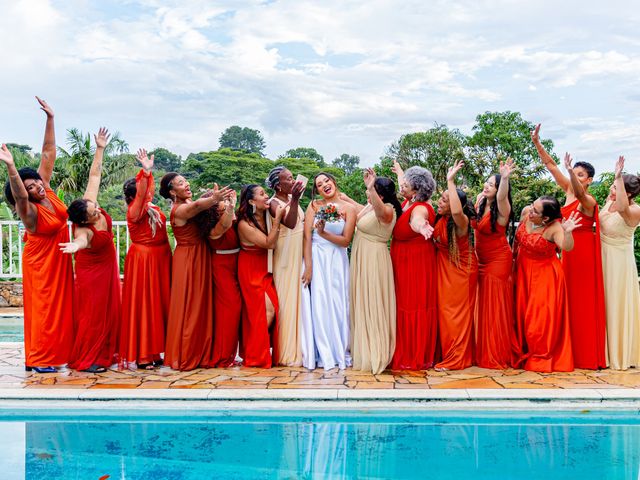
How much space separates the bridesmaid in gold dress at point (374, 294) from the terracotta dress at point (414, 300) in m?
0.07

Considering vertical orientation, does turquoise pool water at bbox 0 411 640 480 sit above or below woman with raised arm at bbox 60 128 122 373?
below

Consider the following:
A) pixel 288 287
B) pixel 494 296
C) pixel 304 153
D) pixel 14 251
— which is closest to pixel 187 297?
pixel 288 287

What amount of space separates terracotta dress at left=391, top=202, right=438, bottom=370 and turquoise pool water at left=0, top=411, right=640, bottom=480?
1.16 meters

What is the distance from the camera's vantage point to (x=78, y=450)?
180 inches

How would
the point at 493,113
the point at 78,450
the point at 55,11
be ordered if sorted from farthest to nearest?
the point at 493,113 → the point at 55,11 → the point at 78,450

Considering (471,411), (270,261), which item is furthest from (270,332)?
(471,411)

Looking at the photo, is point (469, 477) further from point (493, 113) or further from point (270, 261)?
point (493, 113)

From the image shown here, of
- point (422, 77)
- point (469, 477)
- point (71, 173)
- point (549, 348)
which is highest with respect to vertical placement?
point (422, 77)

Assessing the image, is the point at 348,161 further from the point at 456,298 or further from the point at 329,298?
the point at 456,298

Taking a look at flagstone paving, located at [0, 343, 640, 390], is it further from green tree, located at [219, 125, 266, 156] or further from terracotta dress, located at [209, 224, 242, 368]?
green tree, located at [219, 125, 266, 156]

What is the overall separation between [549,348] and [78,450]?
13.8ft

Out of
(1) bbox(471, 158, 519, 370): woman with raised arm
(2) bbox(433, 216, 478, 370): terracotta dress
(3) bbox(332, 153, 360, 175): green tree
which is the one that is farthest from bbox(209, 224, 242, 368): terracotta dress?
(3) bbox(332, 153, 360, 175): green tree

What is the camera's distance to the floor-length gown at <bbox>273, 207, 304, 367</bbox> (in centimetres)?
644

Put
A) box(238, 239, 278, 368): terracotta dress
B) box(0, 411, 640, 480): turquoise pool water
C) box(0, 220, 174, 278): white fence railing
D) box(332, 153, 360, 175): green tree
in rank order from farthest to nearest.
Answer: box(332, 153, 360, 175): green tree
box(0, 220, 174, 278): white fence railing
box(238, 239, 278, 368): terracotta dress
box(0, 411, 640, 480): turquoise pool water
